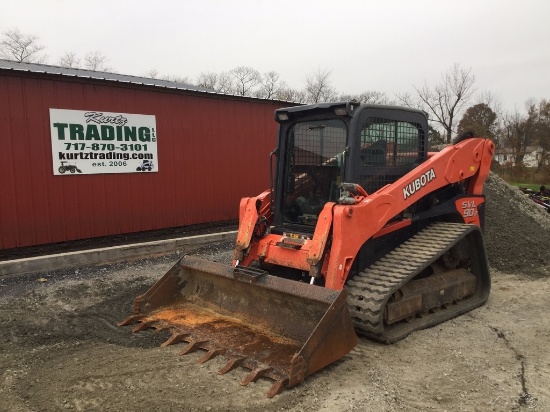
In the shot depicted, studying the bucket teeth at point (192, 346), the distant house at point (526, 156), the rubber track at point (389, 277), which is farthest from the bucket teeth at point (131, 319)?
the distant house at point (526, 156)

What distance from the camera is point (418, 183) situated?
5.11 m

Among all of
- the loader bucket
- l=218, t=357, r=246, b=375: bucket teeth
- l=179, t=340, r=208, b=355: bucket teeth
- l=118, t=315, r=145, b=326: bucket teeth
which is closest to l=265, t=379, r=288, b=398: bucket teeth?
the loader bucket

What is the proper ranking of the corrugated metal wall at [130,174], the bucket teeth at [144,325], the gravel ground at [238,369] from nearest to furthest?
the gravel ground at [238,369] → the bucket teeth at [144,325] → the corrugated metal wall at [130,174]

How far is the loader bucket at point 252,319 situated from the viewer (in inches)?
145

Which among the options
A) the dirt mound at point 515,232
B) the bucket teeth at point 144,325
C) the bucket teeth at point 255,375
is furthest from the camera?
the dirt mound at point 515,232

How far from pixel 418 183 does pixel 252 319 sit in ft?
7.57

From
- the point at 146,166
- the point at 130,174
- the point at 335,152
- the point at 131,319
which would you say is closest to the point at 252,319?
the point at 131,319

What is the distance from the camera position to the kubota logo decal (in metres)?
4.95

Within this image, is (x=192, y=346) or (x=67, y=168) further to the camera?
(x=67, y=168)

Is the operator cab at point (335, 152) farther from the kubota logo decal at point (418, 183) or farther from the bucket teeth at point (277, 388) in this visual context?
the bucket teeth at point (277, 388)

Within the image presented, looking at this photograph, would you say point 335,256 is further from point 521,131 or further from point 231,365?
point 521,131

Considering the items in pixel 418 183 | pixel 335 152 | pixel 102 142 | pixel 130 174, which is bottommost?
pixel 130 174

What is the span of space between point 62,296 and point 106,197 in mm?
3156

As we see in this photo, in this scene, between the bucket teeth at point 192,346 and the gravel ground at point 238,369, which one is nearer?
the gravel ground at point 238,369
